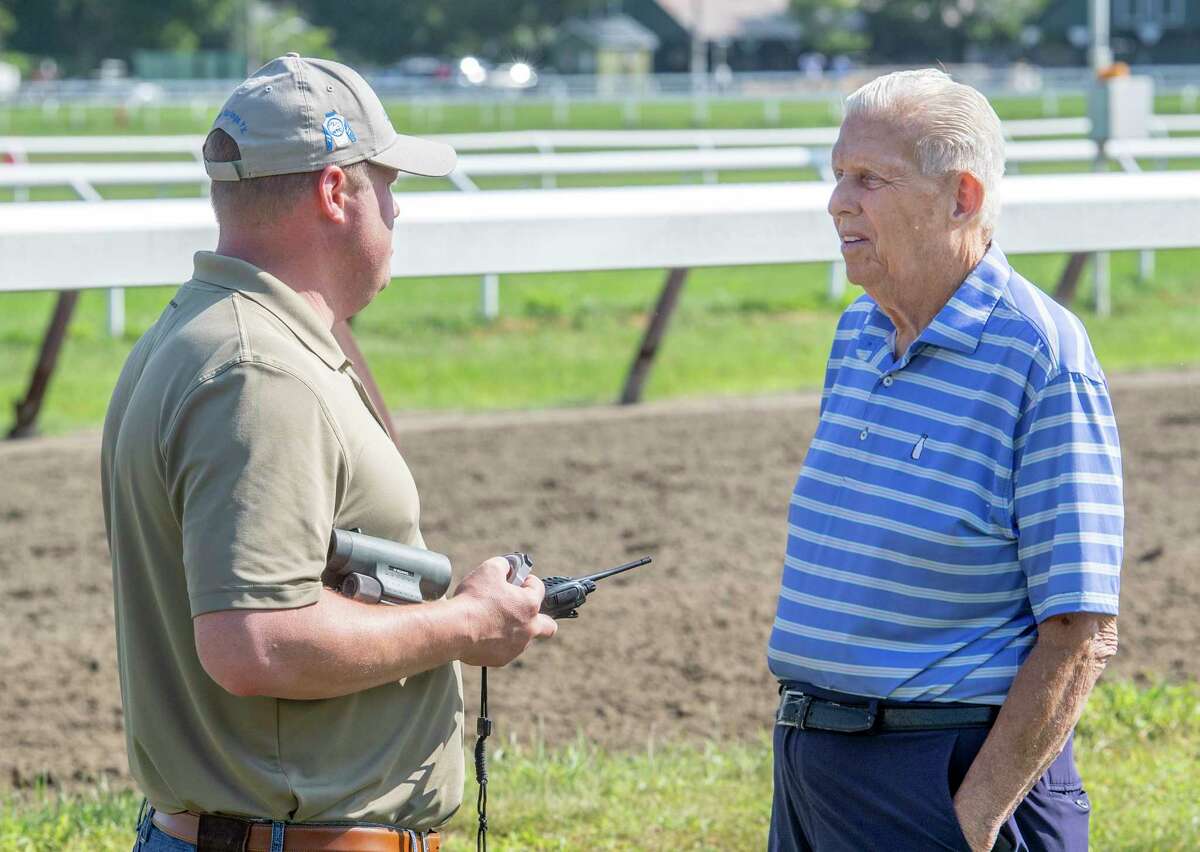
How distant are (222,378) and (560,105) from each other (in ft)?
143

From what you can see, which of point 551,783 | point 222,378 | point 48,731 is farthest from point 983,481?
point 48,731

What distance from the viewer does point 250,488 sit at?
220 cm

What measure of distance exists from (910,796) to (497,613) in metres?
0.73

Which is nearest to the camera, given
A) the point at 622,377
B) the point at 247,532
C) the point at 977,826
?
the point at 247,532

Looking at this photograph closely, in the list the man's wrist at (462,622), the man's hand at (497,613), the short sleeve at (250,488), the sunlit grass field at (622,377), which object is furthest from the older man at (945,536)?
the sunlit grass field at (622,377)

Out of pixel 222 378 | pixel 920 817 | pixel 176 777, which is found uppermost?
pixel 222 378

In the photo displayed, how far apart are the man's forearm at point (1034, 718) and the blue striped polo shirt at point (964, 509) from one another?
59 mm

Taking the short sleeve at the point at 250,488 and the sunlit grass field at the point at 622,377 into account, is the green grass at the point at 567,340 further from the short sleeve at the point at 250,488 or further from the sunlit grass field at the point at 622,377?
the short sleeve at the point at 250,488

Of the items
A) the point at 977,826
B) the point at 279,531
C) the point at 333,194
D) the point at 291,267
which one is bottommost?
the point at 977,826

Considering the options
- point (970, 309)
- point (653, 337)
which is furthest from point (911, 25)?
point (970, 309)

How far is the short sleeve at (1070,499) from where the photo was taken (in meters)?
2.46

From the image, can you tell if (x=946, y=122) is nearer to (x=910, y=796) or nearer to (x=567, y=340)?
(x=910, y=796)

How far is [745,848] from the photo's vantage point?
3.94m

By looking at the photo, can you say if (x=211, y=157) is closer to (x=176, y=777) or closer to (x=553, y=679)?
(x=176, y=777)
